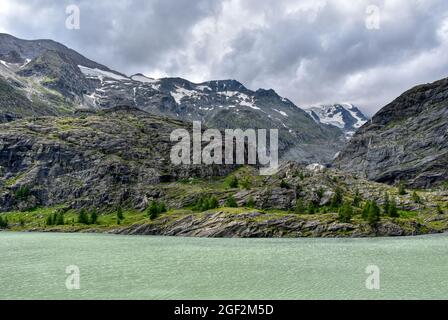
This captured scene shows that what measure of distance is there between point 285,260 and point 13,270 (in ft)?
160

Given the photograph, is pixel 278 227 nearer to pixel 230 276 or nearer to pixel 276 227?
pixel 276 227

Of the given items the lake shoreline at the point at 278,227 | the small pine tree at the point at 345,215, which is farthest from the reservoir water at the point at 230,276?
the small pine tree at the point at 345,215

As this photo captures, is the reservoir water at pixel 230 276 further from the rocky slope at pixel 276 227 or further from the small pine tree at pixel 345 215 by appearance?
the small pine tree at pixel 345 215

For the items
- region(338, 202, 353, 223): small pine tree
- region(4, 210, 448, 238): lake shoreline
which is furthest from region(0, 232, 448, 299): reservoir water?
region(338, 202, 353, 223): small pine tree

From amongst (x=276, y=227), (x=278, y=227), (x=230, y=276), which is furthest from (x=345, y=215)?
(x=230, y=276)

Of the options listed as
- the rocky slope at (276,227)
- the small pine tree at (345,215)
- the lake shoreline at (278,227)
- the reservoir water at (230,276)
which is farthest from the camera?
the small pine tree at (345,215)

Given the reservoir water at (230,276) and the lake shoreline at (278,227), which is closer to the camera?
the reservoir water at (230,276)

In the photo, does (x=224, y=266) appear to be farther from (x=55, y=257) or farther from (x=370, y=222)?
(x=370, y=222)

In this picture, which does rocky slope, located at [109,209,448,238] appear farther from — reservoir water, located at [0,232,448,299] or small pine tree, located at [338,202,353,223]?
reservoir water, located at [0,232,448,299]

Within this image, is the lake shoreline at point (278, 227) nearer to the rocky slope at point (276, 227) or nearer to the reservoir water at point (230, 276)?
the rocky slope at point (276, 227)

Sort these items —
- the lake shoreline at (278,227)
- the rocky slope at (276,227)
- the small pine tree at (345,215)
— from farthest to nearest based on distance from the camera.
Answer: the small pine tree at (345,215) < the rocky slope at (276,227) < the lake shoreline at (278,227)

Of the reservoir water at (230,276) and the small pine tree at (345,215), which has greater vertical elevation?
the small pine tree at (345,215)
